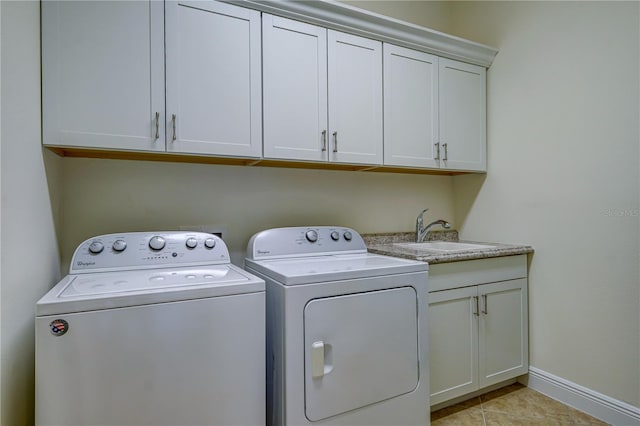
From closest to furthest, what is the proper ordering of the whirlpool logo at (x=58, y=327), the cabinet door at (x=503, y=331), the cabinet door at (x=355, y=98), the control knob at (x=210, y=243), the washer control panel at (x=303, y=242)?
the whirlpool logo at (x=58, y=327), the control knob at (x=210, y=243), the washer control panel at (x=303, y=242), the cabinet door at (x=355, y=98), the cabinet door at (x=503, y=331)

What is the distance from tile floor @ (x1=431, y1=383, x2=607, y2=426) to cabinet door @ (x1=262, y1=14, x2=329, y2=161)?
1.62 m

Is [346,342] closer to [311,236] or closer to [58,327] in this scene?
[311,236]

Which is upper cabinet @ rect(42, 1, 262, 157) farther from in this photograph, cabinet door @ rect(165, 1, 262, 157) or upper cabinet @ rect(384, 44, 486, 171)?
upper cabinet @ rect(384, 44, 486, 171)

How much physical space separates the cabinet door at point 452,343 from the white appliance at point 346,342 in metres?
0.24

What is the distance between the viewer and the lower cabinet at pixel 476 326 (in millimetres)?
1836

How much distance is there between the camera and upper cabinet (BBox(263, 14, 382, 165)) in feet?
5.72

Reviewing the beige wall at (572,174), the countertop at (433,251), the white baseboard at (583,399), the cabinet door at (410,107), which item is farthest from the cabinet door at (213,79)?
the white baseboard at (583,399)

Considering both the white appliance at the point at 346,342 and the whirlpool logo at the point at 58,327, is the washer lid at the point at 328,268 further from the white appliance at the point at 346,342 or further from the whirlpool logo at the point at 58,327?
the whirlpool logo at the point at 58,327

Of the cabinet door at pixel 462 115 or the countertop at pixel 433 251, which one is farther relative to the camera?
the cabinet door at pixel 462 115

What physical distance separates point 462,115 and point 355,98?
87cm

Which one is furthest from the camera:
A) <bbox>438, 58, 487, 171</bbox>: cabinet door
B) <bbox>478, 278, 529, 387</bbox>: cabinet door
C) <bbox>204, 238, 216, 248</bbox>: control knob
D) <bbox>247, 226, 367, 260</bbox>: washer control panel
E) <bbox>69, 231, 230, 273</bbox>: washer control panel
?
<bbox>438, 58, 487, 171</bbox>: cabinet door

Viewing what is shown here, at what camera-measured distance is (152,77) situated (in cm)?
150

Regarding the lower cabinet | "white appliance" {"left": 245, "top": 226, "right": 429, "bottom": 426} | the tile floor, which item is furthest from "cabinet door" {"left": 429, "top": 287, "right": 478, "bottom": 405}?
"white appliance" {"left": 245, "top": 226, "right": 429, "bottom": 426}

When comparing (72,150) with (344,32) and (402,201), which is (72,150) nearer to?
(344,32)
